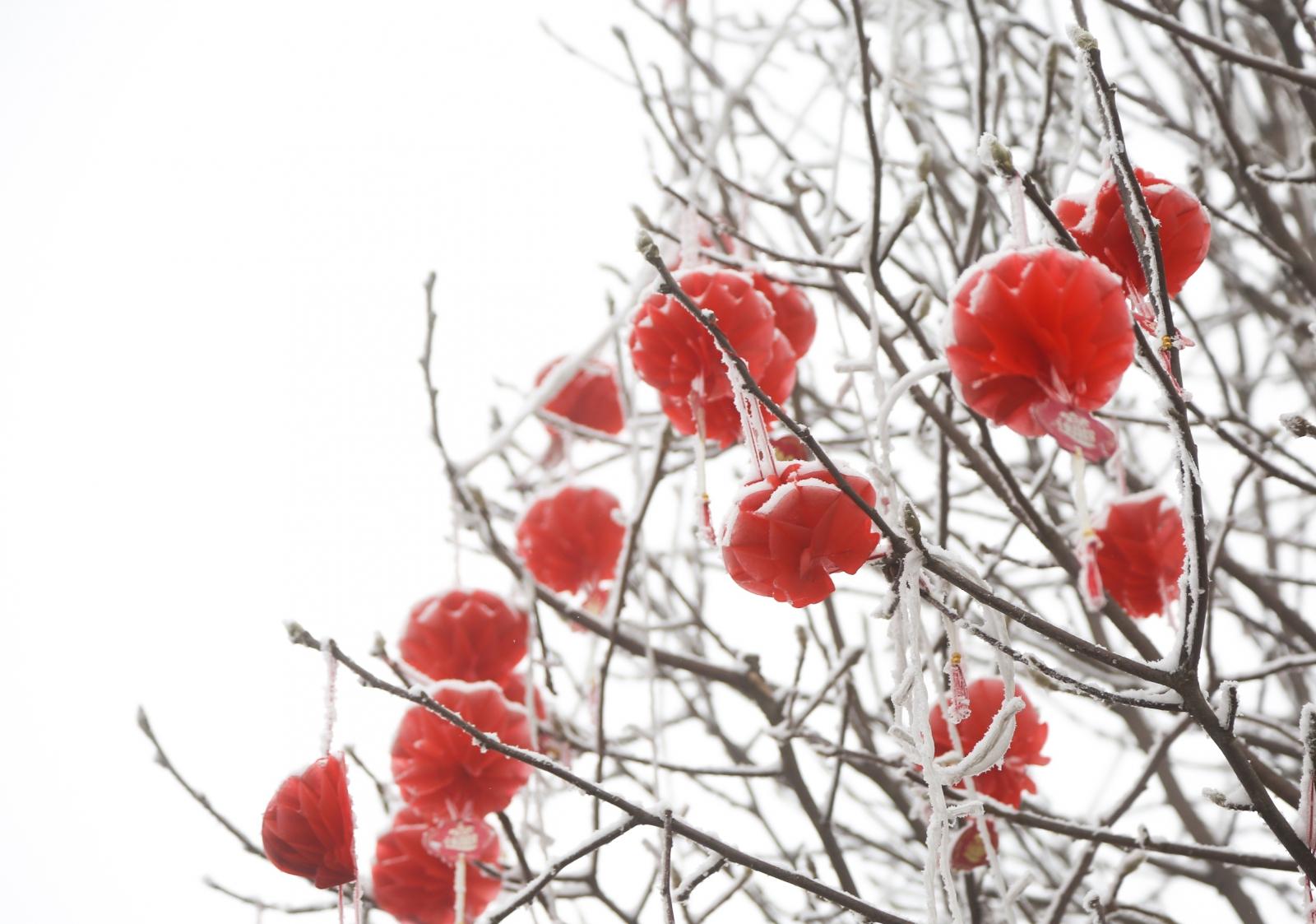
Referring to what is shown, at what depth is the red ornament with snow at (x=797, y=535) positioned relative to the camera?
1026 millimetres

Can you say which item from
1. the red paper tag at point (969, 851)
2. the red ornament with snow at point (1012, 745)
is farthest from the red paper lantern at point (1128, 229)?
the red paper tag at point (969, 851)

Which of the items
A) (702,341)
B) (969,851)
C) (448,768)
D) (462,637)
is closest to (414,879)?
(448,768)

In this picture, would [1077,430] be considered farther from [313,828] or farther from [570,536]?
[570,536]

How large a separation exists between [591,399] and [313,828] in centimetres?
126

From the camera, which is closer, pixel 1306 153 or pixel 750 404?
pixel 750 404

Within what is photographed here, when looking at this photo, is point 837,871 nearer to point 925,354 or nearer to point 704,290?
point 925,354

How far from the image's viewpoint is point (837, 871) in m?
1.94

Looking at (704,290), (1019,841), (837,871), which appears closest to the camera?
(704,290)

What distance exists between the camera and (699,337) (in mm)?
1350

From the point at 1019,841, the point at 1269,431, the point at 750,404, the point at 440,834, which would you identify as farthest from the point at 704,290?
the point at 1019,841

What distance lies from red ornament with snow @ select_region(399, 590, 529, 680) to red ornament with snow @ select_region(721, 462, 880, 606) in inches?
34.8

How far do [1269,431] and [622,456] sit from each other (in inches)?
52.9

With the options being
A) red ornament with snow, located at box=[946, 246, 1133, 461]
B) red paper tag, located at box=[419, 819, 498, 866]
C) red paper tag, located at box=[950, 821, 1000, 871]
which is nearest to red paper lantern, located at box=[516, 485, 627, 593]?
red paper tag, located at box=[419, 819, 498, 866]

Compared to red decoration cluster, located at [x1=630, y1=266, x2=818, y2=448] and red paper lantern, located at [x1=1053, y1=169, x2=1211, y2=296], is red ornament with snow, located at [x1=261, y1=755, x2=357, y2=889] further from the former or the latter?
red paper lantern, located at [x1=1053, y1=169, x2=1211, y2=296]
